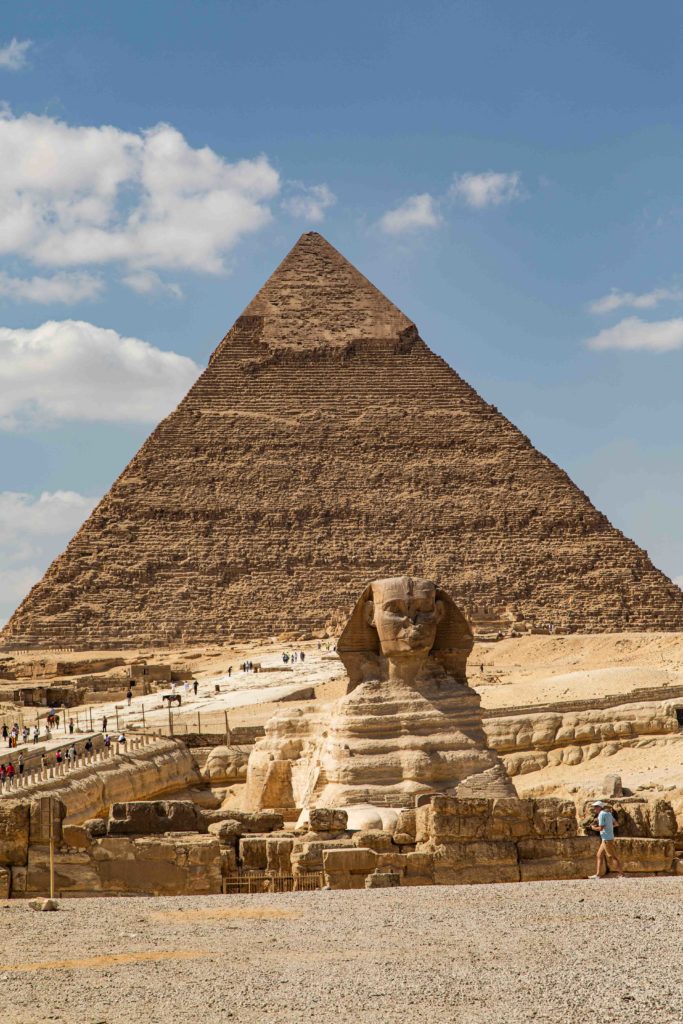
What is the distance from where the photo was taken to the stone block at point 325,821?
7156 millimetres

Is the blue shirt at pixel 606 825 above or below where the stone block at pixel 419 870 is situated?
above

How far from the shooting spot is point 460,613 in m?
10.1

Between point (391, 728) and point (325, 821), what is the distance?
2357 mm

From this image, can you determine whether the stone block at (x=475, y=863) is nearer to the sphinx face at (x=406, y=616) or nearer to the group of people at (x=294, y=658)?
the sphinx face at (x=406, y=616)

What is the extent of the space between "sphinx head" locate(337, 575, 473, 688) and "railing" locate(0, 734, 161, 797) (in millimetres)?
2067

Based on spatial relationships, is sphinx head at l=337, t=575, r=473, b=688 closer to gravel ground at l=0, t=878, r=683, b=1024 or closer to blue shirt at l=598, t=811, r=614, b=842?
blue shirt at l=598, t=811, r=614, b=842

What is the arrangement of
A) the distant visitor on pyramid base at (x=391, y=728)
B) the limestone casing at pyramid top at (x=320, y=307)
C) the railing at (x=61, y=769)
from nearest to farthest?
1. the distant visitor on pyramid base at (x=391, y=728)
2. the railing at (x=61, y=769)
3. the limestone casing at pyramid top at (x=320, y=307)

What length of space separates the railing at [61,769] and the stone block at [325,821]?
3.66m

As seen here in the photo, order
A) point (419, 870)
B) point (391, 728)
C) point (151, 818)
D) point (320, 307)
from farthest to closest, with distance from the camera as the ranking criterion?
point (320, 307) < point (391, 728) < point (151, 818) < point (419, 870)

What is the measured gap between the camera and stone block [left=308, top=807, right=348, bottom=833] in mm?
7156

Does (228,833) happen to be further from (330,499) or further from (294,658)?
(330,499)

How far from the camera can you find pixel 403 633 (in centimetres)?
973

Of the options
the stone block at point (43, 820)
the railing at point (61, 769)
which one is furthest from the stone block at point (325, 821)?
the railing at point (61, 769)

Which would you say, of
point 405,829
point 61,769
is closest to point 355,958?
point 405,829
